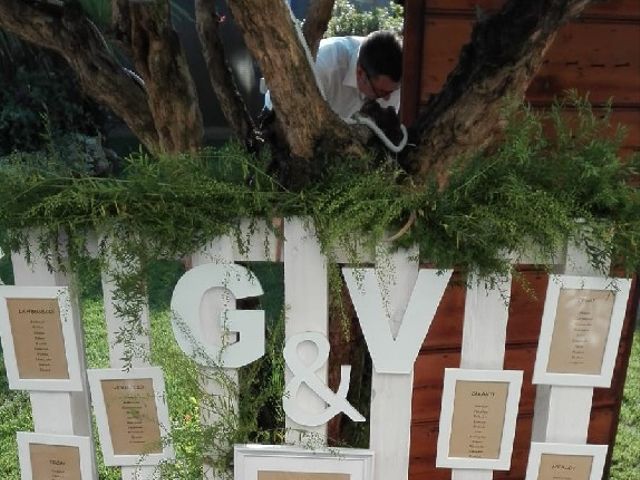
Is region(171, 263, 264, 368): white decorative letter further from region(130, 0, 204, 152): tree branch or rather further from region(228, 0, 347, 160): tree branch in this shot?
region(130, 0, 204, 152): tree branch

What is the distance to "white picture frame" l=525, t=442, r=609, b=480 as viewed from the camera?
4.20 feet

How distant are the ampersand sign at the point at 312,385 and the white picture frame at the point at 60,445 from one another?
42 cm

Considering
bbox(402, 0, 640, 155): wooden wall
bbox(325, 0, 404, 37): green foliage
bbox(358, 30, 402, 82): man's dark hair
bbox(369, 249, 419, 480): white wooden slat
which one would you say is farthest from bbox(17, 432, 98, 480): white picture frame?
bbox(325, 0, 404, 37): green foliage

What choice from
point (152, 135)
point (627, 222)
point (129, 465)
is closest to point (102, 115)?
point (152, 135)

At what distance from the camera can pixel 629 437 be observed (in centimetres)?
274

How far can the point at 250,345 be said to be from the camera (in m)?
1.22

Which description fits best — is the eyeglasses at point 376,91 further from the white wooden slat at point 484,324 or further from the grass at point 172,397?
the white wooden slat at point 484,324

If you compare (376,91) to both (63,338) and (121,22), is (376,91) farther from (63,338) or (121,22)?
(63,338)

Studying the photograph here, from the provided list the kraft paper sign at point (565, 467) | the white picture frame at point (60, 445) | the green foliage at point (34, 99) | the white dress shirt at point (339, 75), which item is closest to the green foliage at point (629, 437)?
the kraft paper sign at point (565, 467)

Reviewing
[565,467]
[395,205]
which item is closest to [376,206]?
[395,205]

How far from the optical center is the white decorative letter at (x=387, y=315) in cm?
117

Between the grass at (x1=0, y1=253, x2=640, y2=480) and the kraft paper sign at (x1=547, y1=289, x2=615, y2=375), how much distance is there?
1.76 ft

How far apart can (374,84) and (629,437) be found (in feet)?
5.99

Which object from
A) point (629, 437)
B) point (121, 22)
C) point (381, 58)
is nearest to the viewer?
point (121, 22)
